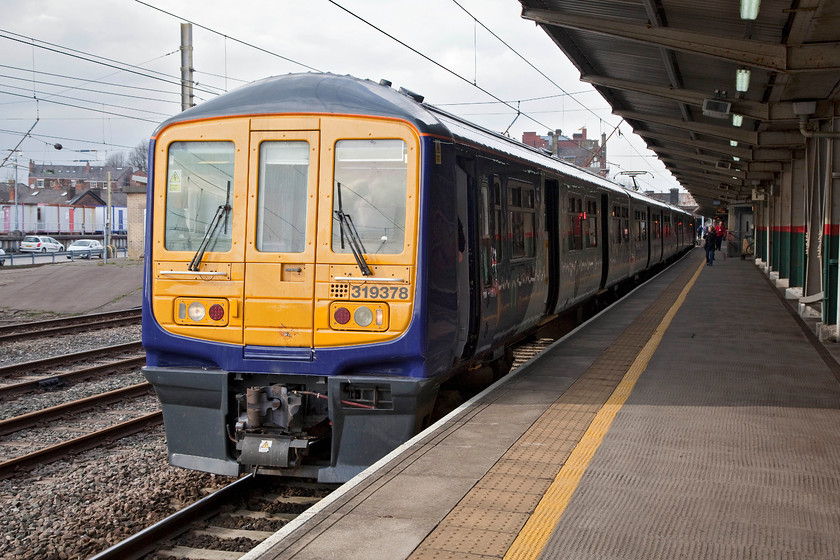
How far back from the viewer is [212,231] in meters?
6.57

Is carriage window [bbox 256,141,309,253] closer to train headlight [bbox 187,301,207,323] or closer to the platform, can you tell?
train headlight [bbox 187,301,207,323]

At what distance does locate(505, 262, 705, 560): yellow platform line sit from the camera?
4168mm

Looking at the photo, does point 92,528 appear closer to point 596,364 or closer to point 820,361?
point 596,364

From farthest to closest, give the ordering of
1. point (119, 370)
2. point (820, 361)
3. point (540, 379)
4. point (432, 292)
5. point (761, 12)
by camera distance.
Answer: point (119, 370), point (820, 361), point (761, 12), point (540, 379), point (432, 292)

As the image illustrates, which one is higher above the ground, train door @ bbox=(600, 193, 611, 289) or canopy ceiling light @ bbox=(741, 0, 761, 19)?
canopy ceiling light @ bbox=(741, 0, 761, 19)

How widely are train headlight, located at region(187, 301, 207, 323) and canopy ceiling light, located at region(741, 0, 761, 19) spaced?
5715mm

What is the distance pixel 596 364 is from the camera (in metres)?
9.56

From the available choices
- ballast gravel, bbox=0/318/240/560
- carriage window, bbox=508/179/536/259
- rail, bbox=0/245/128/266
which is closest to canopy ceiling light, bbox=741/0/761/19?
carriage window, bbox=508/179/536/259

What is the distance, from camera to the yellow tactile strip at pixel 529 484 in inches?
165

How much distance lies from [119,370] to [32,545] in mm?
6570

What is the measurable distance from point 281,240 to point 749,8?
200 inches

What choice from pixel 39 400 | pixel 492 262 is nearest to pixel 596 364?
pixel 492 262

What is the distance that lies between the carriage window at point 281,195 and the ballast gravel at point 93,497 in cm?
214

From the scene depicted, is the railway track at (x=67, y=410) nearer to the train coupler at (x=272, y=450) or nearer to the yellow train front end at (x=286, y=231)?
the yellow train front end at (x=286, y=231)
